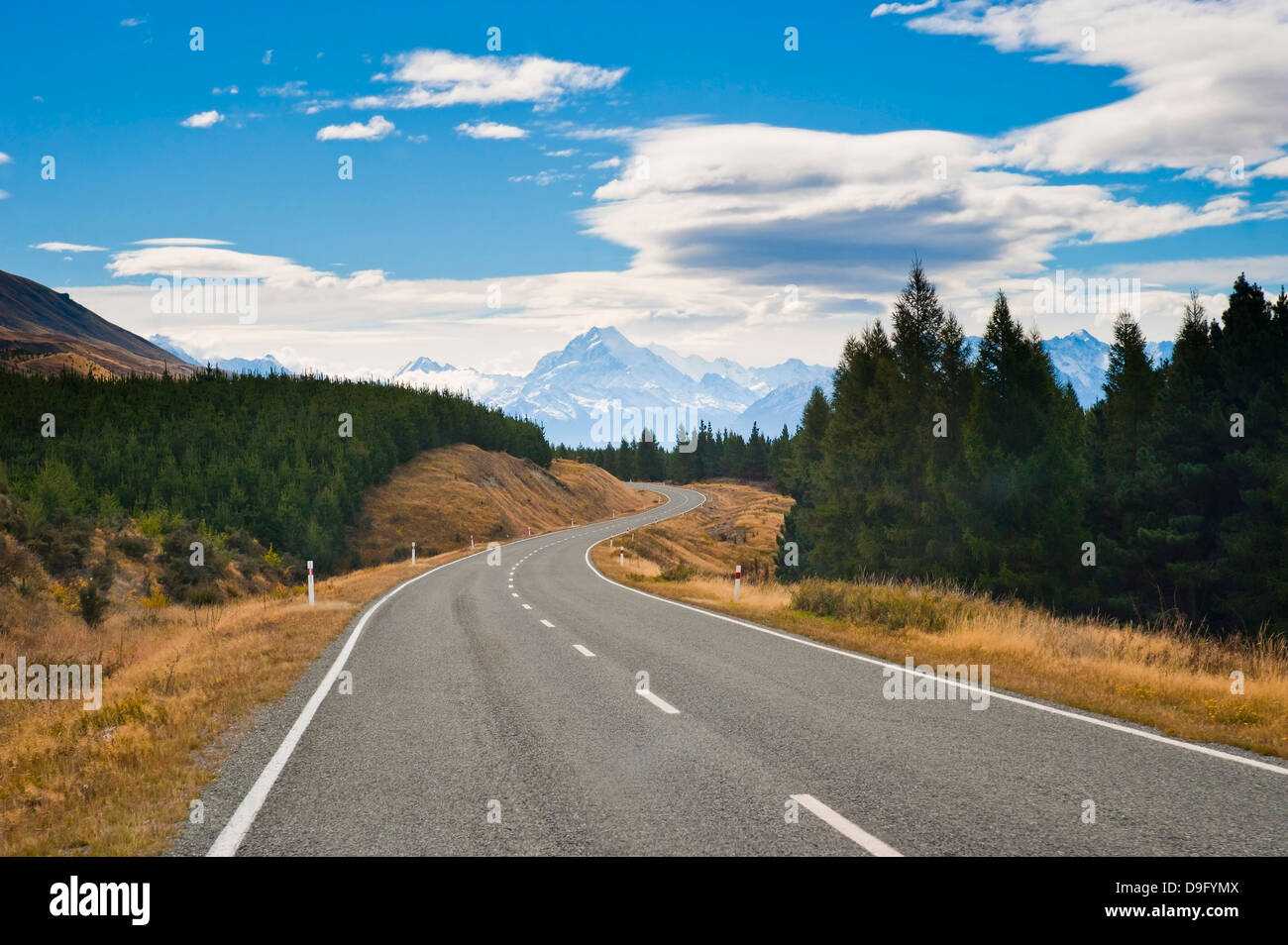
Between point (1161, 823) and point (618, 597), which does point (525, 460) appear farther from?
point (1161, 823)

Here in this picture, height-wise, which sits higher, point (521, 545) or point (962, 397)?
point (962, 397)

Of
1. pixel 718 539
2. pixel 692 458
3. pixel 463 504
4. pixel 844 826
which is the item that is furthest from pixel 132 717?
pixel 692 458

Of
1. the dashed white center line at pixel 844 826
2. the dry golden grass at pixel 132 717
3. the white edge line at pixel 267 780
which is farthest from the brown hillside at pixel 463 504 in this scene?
the dashed white center line at pixel 844 826

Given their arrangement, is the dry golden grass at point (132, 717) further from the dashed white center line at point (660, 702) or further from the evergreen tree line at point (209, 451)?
the evergreen tree line at point (209, 451)

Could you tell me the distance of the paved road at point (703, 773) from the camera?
16.5 feet

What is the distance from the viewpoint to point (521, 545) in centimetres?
5662

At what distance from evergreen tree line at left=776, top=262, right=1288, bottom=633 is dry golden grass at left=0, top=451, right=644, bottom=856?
1114 inches

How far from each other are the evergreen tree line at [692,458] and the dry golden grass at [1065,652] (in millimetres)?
131465

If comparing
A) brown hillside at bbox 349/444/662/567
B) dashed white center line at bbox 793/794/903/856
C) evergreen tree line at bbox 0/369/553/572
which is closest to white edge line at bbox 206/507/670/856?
dashed white center line at bbox 793/794/903/856

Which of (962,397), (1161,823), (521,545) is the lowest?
(521,545)

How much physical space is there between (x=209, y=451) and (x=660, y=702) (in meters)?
58.3

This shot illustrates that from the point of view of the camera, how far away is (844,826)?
17.0 ft
